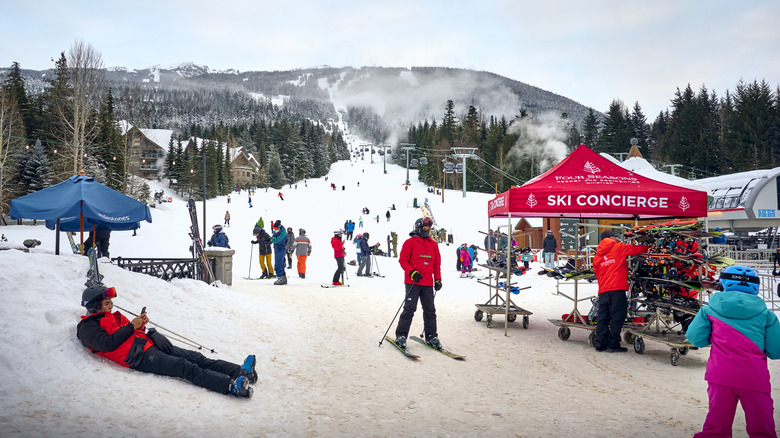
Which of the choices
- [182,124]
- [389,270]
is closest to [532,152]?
[389,270]

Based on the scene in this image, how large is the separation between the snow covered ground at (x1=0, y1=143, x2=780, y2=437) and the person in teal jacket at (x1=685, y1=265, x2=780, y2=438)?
911 millimetres

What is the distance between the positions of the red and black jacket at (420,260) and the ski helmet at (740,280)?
4.19 m

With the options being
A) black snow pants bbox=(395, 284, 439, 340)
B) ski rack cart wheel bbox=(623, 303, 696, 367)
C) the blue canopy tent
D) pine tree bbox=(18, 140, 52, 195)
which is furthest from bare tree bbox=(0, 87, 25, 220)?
ski rack cart wheel bbox=(623, 303, 696, 367)

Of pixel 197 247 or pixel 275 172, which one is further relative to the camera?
pixel 275 172

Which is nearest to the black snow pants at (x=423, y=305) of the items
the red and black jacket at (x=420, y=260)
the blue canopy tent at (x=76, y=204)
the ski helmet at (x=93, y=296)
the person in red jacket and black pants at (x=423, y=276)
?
the person in red jacket and black pants at (x=423, y=276)

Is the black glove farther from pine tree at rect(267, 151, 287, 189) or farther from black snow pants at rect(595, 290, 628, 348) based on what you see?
pine tree at rect(267, 151, 287, 189)

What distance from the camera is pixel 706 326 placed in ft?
11.6

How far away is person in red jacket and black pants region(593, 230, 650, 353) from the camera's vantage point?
7.09 metres

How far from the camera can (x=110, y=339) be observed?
4.21 m

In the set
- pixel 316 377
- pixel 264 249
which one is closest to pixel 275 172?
pixel 264 249

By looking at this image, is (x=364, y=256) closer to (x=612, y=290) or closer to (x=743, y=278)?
(x=612, y=290)

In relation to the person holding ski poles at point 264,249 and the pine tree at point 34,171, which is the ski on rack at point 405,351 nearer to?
the person holding ski poles at point 264,249

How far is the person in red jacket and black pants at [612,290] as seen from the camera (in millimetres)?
7086

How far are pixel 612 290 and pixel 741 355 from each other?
400 centimetres
